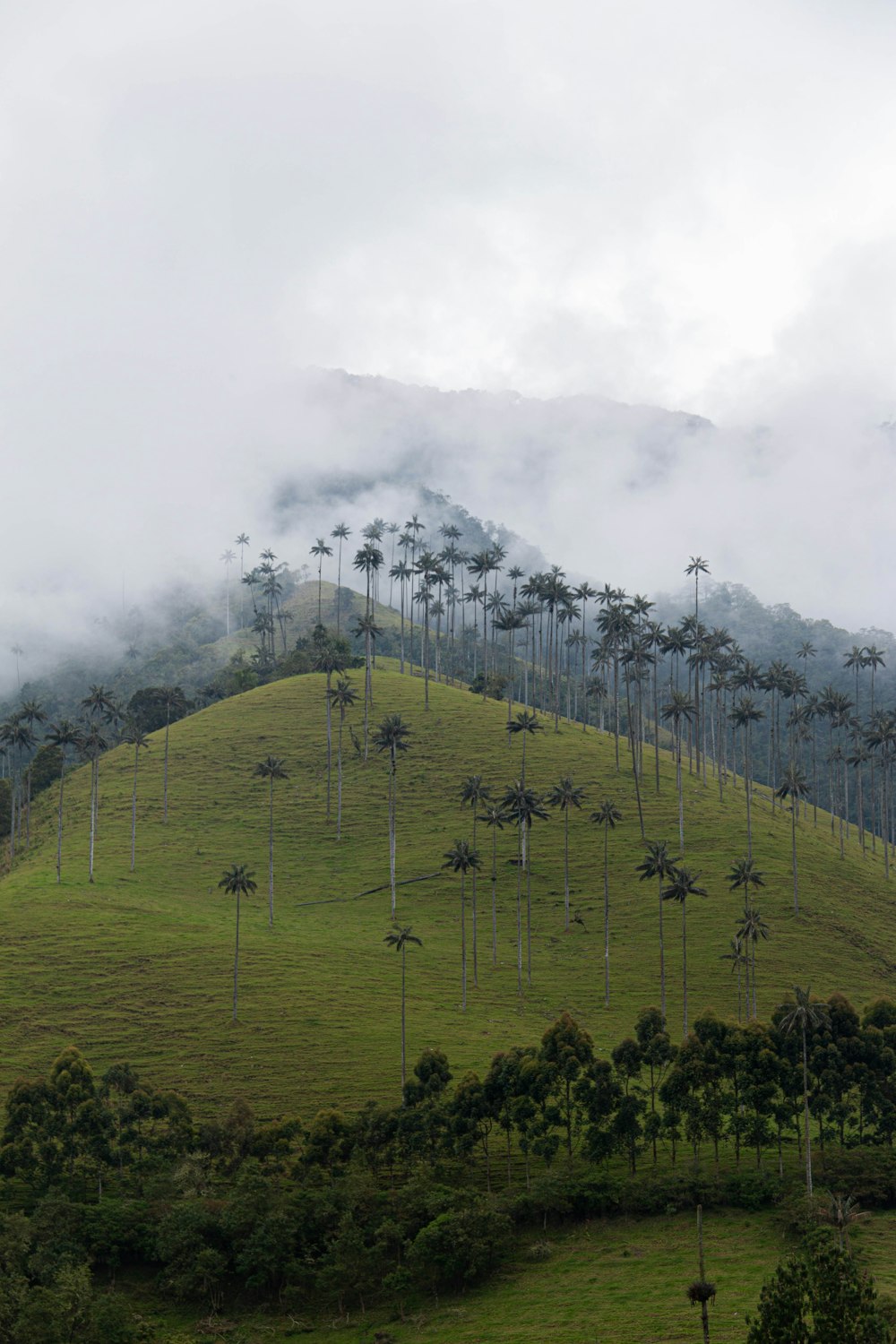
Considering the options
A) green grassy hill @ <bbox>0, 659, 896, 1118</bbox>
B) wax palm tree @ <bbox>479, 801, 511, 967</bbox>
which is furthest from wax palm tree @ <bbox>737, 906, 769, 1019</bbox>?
wax palm tree @ <bbox>479, 801, 511, 967</bbox>

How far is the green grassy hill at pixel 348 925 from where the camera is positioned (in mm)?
106125

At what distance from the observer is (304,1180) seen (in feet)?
273

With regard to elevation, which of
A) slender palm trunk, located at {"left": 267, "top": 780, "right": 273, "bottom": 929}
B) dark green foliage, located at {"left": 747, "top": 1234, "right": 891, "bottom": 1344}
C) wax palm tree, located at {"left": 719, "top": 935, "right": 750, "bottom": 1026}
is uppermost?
slender palm trunk, located at {"left": 267, "top": 780, "right": 273, "bottom": 929}

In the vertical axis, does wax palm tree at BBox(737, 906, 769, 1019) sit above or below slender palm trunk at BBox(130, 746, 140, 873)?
below

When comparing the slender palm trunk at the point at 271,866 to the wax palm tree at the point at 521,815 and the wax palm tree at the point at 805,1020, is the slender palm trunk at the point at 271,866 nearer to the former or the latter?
the wax palm tree at the point at 521,815

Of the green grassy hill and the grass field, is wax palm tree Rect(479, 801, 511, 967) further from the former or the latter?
the grass field

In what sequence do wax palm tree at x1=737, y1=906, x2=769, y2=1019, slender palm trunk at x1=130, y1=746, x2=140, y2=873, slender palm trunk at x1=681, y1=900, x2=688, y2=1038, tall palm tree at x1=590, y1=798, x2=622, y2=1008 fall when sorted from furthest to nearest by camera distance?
1. slender palm trunk at x1=130, y1=746, x2=140, y2=873
2. tall palm tree at x1=590, y1=798, x2=622, y2=1008
3. slender palm trunk at x1=681, y1=900, x2=688, y2=1038
4. wax palm tree at x1=737, y1=906, x2=769, y2=1019

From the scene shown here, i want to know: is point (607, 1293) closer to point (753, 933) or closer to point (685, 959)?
point (753, 933)

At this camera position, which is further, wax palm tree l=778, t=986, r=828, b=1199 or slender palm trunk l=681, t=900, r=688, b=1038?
slender palm trunk l=681, t=900, r=688, b=1038

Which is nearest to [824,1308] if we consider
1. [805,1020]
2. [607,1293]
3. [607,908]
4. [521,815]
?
[607,1293]

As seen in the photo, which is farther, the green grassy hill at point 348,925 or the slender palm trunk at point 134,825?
the slender palm trunk at point 134,825

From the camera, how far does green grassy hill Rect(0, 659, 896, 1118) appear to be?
348ft

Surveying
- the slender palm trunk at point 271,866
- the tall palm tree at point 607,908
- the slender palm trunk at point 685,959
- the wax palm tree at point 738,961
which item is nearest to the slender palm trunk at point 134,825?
the slender palm trunk at point 271,866

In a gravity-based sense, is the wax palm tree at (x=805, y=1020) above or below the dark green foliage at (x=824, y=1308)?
above
